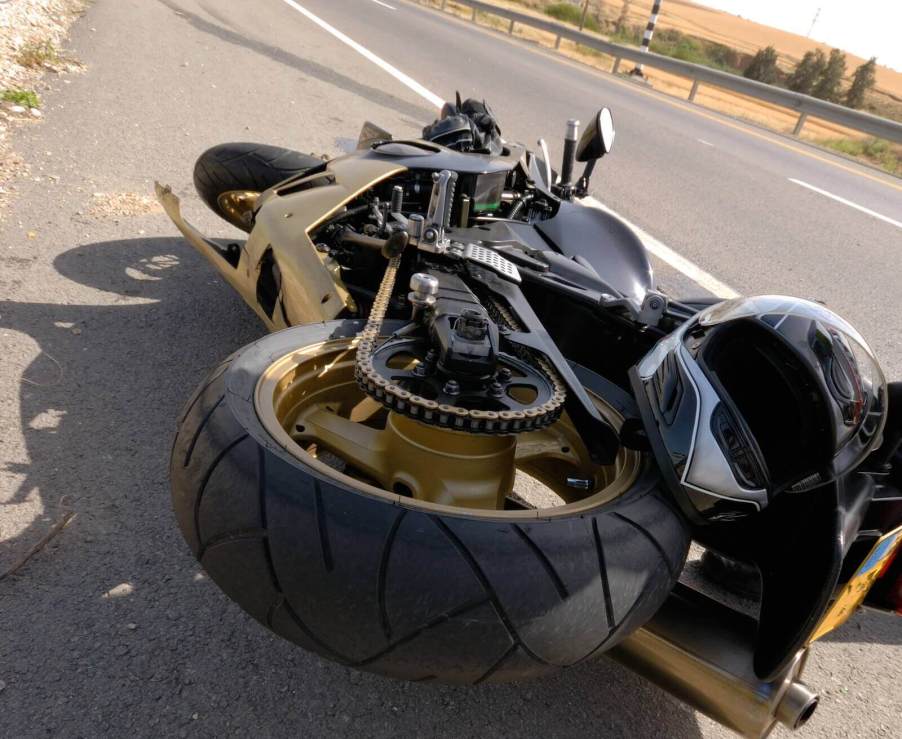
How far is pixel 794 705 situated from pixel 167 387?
2369mm

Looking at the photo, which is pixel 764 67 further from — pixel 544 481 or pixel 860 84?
pixel 544 481

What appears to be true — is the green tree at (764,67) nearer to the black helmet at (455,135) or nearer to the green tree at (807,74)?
the green tree at (807,74)

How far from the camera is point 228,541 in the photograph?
5.50 feet

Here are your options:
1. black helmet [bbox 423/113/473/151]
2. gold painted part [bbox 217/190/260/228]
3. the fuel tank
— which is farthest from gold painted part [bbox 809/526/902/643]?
gold painted part [bbox 217/190/260/228]

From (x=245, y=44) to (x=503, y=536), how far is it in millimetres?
10714

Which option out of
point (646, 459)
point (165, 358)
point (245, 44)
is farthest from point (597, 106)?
point (646, 459)

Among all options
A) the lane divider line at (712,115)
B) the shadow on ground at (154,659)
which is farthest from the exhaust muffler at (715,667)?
the lane divider line at (712,115)

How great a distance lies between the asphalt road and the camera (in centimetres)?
193

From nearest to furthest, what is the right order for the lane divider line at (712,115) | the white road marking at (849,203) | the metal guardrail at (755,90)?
1. the white road marking at (849,203)
2. the lane divider line at (712,115)
3. the metal guardrail at (755,90)

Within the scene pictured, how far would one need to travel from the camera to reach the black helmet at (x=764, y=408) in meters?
1.73

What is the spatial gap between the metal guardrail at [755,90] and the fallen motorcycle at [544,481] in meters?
13.9

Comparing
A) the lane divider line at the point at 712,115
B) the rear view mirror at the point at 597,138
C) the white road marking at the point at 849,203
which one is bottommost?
the lane divider line at the point at 712,115

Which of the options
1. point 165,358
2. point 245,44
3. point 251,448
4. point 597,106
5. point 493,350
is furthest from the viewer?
point 597,106

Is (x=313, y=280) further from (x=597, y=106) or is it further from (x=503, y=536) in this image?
(x=597, y=106)
